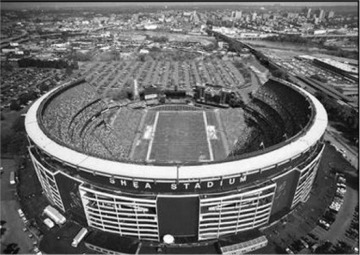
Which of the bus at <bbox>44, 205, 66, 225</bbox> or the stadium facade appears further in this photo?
the bus at <bbox>44, 205, 66, 225</bbox>

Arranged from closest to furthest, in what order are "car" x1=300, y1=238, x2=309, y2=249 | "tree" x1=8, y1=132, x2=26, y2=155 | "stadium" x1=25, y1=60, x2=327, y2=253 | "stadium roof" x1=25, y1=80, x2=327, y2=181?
"stadium roof" x1=25, y1=80, x2=327, y2=181
"stadium" x1=25, y1=60, x2=327, y2=253
"car" x1=300, y1=238, x2=309, y2=249
"tree" x1=8, y1=132, x2=26, y2=155

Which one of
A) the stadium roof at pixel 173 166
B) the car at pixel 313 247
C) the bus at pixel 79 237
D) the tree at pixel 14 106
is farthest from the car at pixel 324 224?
the tree at pixel 14 106

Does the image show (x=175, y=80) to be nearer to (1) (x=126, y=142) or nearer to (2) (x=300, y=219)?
(1) (x=126, y=142)

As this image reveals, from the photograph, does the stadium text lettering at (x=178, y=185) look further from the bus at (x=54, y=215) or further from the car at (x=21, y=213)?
the car at (x=21, y=213)

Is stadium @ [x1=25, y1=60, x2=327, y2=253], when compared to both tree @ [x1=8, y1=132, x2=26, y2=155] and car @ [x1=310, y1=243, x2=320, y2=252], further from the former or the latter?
tree @ [x1=8, y1=132, x2=26, y2=155]

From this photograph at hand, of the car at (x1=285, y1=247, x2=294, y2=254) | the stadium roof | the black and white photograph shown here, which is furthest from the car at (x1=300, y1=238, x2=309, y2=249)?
the stadium roof

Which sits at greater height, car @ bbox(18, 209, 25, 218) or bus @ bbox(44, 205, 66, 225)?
bus @ bbox(44, 205, 66, 225)
